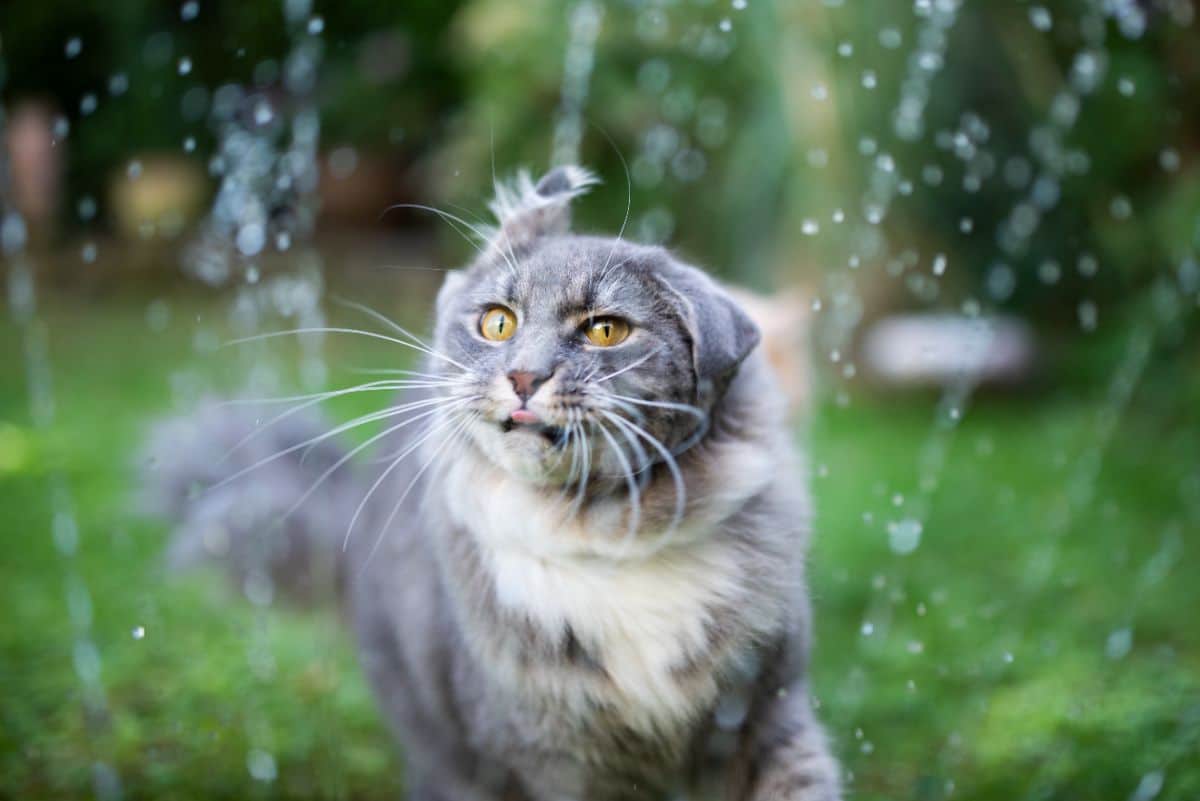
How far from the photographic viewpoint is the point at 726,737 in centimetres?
200

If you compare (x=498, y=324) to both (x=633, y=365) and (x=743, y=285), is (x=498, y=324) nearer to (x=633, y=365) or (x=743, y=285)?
(x=633, y=365)

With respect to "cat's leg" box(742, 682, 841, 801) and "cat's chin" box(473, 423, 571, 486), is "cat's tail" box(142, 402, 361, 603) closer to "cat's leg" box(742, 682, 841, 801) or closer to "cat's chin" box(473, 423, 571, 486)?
"cat's chin" box(473, 423, 571, 486)

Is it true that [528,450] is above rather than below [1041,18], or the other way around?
below

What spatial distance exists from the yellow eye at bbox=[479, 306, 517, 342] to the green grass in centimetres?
106

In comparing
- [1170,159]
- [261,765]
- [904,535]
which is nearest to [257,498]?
[261,765]

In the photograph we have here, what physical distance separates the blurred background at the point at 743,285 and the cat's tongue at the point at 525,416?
75 cm

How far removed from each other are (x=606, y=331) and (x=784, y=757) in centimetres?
84

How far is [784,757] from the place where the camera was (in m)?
2.01

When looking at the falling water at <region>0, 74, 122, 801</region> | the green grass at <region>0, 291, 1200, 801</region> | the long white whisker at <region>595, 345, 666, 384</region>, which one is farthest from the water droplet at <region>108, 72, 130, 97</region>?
the long white whisker at <region>595, 345, 666, 384</region>

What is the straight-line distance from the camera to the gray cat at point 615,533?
6.12 ft

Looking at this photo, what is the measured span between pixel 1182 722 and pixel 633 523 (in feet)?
5.94

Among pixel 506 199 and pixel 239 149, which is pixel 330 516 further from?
pixel 239 149

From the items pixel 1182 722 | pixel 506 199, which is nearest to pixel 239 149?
pixel 506 199

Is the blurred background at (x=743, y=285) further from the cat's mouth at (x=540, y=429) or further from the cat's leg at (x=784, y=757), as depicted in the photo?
the cat's mouth at (x=540, y=429)
